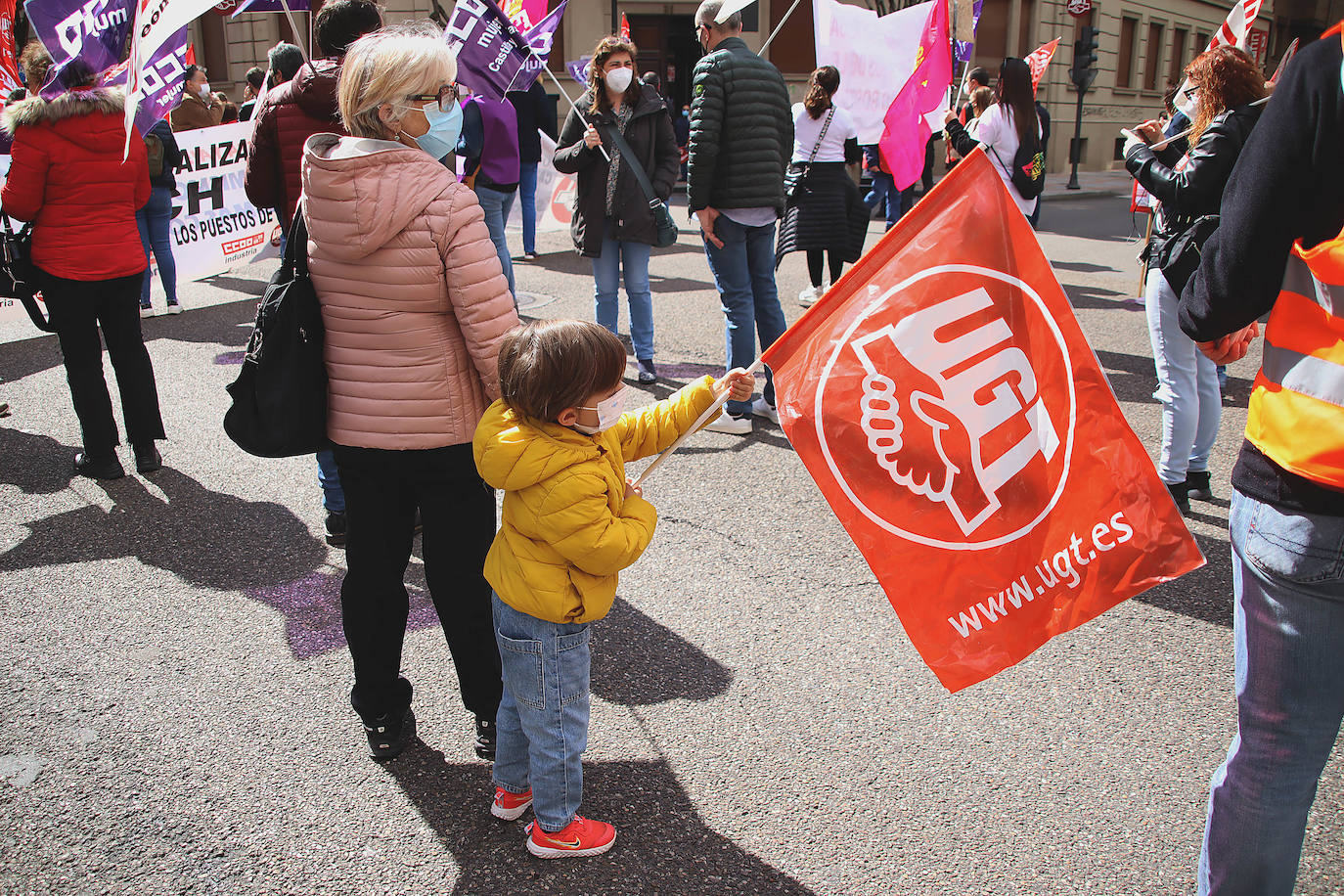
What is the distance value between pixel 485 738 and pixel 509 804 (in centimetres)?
33

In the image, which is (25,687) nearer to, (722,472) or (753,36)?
(722,472)

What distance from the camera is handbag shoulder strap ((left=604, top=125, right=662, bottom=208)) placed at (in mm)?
5730

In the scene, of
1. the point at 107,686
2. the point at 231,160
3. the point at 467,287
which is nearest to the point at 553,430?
the point at 467,287

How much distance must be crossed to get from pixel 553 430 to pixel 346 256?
679 millimetres

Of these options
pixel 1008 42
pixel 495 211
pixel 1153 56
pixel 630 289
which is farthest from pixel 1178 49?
pixel 630 289

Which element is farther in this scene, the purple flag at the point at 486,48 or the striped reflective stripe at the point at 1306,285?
the purple flag at the point at 486,48

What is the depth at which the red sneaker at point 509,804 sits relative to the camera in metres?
2.42

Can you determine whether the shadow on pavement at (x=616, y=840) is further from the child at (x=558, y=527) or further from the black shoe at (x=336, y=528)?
the black shoe at (x=336, y=528)

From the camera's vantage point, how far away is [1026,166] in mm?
6148

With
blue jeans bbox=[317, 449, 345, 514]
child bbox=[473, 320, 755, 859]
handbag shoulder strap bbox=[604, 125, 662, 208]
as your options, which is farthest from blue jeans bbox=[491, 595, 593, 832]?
handbag shoulder strap bbox=[604, 125, 662, 208]

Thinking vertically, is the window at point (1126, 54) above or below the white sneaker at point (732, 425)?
above

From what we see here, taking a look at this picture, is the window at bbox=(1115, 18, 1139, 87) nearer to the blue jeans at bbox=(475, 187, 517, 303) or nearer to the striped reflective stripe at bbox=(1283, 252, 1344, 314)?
the blue jeans at bbox=(475, 187, 517, 303)

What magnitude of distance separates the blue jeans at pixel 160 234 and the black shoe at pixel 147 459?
3.15 metres

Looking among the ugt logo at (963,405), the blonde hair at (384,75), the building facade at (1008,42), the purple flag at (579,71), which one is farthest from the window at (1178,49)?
the blonde hair at (384,75)
